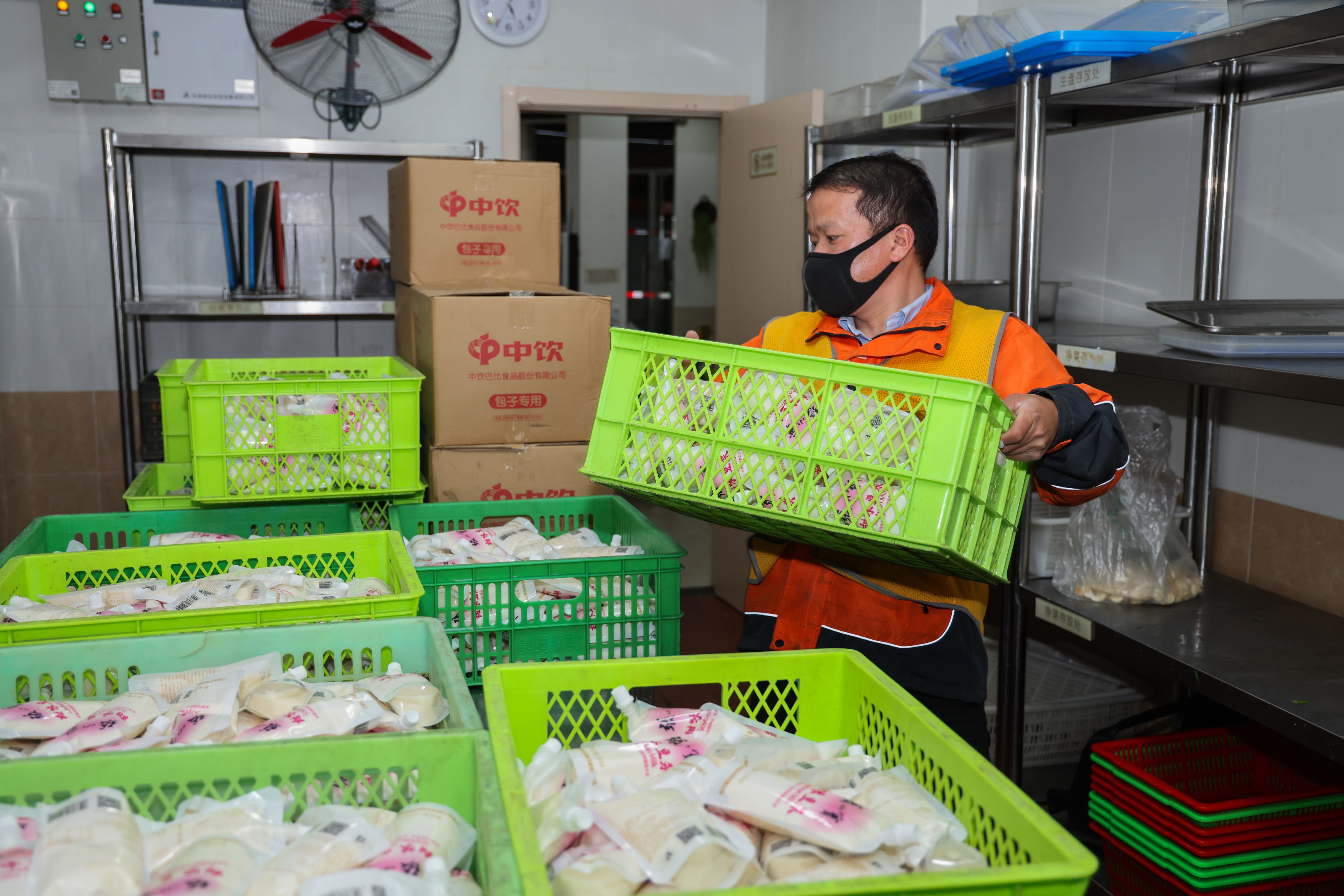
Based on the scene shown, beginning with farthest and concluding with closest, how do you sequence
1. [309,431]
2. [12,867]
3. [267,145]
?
1. [267,145]
2. [309,431]
3. [12,867]

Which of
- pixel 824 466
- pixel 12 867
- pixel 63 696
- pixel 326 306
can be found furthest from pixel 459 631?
pixel 326 306

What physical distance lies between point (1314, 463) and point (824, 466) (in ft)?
5.07

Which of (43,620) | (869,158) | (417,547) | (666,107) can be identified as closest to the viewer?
(43,620)

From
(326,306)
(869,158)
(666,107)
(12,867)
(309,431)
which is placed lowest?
(12,867)

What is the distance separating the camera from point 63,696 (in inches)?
55.5

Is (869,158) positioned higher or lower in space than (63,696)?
higher

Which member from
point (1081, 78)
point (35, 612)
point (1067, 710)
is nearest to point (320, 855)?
point (35, 612)

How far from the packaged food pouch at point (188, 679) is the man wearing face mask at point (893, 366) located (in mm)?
839

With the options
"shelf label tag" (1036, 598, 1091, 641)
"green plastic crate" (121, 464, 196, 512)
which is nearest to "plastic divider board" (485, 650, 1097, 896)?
"shelf label tag" (1036, 598, 1091, 641)

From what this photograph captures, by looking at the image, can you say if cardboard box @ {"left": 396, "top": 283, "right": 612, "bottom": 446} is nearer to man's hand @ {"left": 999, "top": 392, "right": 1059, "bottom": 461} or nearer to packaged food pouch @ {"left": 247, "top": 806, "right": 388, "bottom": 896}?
man's hand @ {"left": 999, "top": 392, "right": 1059, "bottom": 461}

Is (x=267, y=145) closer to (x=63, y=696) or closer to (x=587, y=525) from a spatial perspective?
(x=587, y=525)

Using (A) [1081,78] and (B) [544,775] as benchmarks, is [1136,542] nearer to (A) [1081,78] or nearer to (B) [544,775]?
(A) [1081,78]

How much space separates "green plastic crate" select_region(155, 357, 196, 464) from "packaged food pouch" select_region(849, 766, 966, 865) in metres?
2.25

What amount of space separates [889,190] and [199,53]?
3.37 metres
